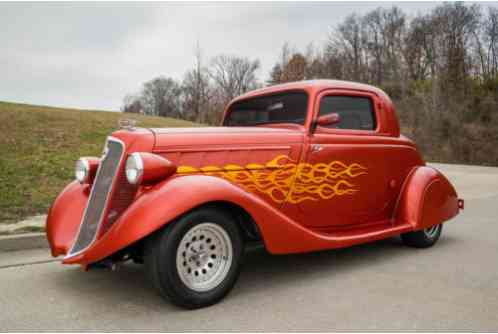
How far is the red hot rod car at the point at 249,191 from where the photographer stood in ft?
10.5

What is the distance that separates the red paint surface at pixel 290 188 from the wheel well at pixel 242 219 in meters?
0.13

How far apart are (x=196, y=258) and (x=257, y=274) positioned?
1.03 metres

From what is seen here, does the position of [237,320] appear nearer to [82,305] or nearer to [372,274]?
[82,305]

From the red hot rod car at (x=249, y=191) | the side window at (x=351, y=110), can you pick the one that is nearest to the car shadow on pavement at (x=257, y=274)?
the red hot rod car at (x=249, y=191)

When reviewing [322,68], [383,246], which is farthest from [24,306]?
[322,68]

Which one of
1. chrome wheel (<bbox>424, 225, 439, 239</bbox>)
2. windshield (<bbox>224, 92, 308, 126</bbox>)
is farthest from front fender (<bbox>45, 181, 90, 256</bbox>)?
chrome wheel (<bbox>424, 225, 439, 239</bbox>)

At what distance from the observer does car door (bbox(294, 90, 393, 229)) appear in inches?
166

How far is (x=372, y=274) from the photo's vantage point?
4145 millimetres

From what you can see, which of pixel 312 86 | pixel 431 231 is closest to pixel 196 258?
pixel 312 86

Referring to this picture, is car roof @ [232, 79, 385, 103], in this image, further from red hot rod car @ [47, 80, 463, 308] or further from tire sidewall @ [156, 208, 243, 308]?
tire sidewall @ [156, 208, 243, 308]

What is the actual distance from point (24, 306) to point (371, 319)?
257 centimetres

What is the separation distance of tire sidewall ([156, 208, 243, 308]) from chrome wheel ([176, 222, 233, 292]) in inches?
1.3

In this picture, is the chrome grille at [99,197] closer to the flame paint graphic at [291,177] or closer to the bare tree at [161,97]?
the flame paint graphic at [291,177]

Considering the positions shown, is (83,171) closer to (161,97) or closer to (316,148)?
(316,148)
